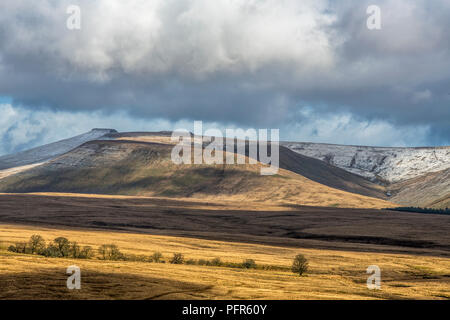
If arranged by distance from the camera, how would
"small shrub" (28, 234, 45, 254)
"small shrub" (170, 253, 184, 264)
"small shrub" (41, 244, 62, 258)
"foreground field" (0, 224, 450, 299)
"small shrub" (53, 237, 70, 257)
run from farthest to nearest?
"small shrub" (170, 253, 184, 264), "small shrub" (28, 234, 45, 254), "small shrub" (53, 237, 70, 257), "small shrub" (41, 244, 62, 258), "foreground field" (0, 224, 450, 299)

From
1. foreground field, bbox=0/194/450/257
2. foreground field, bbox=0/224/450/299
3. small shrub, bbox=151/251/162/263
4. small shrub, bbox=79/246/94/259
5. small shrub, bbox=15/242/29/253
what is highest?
foreground field, bbox=0/194/450/257

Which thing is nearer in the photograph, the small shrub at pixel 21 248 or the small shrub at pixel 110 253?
the small shrub at pixel 21 248

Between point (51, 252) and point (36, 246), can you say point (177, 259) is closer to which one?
point (51, 252)

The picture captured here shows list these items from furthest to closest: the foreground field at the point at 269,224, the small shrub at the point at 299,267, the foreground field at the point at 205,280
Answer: the foreground field at the point at 269,224 < the small shrub at the point at 299,267 < the foreground field at the point at 205,280

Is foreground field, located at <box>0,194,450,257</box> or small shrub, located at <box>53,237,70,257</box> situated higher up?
foreground field, located at <box>0,194,450,257</box>

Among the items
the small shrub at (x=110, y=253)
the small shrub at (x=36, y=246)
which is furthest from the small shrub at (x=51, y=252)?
the small shrub at (x=110, y=253)

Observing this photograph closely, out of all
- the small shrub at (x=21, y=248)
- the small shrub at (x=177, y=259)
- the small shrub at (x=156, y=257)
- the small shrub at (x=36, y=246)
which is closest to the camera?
the small shrub at (x=21, y=248)

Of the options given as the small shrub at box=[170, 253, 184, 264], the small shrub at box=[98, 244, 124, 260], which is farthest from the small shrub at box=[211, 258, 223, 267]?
the small shrub at box=[98, 244, 124, 260]

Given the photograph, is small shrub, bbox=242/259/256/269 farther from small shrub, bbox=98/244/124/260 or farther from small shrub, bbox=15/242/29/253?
small shrub, bbox=15/242/29/253

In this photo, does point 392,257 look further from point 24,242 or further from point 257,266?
point 24,242

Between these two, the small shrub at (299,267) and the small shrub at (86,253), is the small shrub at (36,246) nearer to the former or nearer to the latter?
the small shrub at (86,253)

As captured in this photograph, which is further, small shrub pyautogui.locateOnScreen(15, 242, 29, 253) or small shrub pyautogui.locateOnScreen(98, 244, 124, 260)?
small shrub pyautogui.locateOnScreen(98, 244, 124, 260)

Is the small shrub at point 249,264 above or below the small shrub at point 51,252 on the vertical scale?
below
